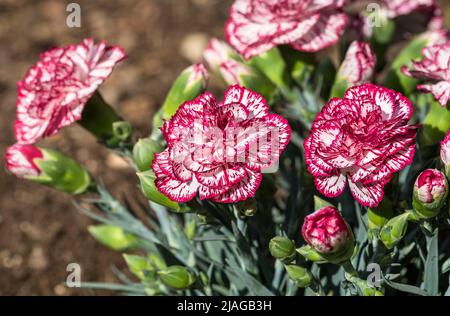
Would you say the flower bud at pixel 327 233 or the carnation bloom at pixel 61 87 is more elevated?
the carnation bloom at pixel 61 87

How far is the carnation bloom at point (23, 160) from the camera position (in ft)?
3.59

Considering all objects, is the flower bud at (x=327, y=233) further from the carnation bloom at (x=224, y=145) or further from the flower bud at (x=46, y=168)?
the flower bud at (x=46, y=168)

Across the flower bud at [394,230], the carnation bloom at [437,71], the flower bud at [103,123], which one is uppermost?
the carnation bloom at [437,71]

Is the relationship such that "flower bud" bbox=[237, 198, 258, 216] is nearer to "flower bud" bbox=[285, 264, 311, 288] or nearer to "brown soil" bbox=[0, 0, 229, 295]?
"flower bud" bbox=[285, 264, 311, 288]

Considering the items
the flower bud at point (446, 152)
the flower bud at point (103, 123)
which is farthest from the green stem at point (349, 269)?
the flower bud at point (103, 123)

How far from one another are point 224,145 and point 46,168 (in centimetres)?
42

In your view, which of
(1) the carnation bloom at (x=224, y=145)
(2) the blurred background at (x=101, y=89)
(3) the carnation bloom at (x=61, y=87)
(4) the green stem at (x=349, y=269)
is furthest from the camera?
(2) the blurred background at (x=101, y=89)

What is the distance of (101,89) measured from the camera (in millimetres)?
2150

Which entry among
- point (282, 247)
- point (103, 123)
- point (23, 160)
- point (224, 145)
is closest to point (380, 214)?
point (282, 247)

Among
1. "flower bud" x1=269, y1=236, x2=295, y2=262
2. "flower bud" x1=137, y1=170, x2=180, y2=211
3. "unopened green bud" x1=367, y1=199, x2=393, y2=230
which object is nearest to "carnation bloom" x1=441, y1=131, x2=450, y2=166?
"unopened green bud" x1=367, y1=199, x2=393, y2=230

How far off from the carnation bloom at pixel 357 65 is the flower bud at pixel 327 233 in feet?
1.02

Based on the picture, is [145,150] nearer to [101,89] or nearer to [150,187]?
[150,187]

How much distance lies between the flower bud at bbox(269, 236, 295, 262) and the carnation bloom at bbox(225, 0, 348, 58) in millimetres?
325
